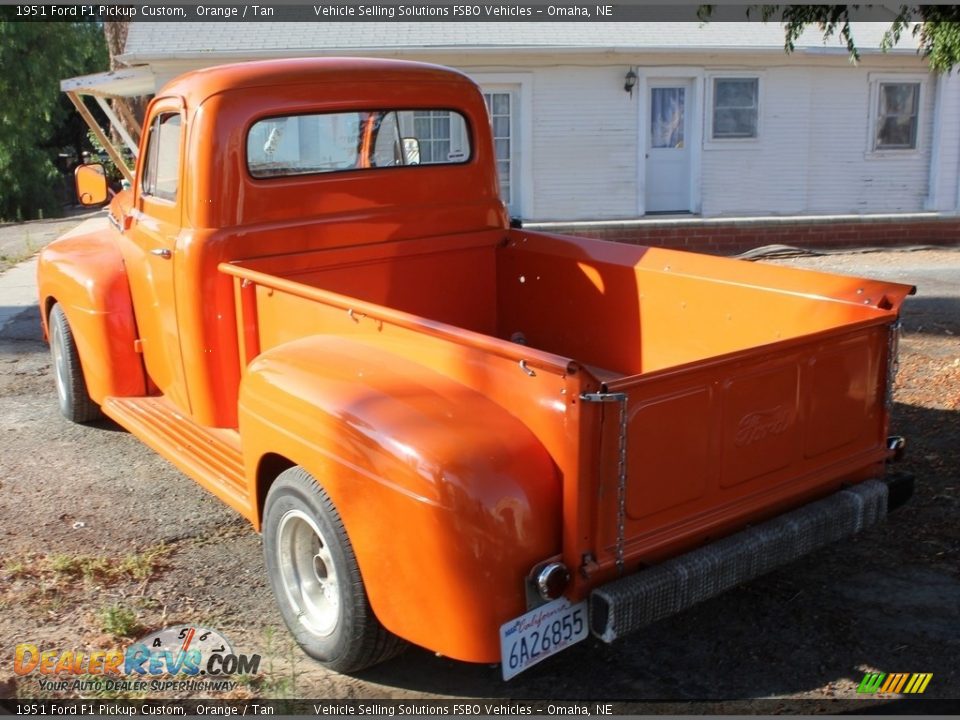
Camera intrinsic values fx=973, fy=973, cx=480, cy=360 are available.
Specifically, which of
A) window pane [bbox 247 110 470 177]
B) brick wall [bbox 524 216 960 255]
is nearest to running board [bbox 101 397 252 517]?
window pane [bbox 247 110 470 177]

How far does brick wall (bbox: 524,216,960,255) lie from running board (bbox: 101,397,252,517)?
8651mm

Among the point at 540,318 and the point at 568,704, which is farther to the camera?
→ the point at 540,318

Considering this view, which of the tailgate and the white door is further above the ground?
the white door

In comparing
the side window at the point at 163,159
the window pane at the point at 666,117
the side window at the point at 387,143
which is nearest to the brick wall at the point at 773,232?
the window pane at the point at 666,117

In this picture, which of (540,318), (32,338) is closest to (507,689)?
(540,318)

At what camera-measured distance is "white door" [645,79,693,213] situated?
14.9 metres

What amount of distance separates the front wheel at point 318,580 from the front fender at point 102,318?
6.49 ft

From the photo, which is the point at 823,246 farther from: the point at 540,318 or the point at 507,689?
the point at 507,689

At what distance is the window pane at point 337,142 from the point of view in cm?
449

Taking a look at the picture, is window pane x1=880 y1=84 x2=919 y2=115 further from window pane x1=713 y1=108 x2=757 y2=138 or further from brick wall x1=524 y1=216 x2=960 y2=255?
brick wall x1=524 y1=216 x2=960 y2=255

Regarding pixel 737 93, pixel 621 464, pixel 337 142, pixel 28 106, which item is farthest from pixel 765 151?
pixel 28 106

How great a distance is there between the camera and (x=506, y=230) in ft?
16.9

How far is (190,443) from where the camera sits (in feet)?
14.6

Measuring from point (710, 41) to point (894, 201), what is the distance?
165 inches
